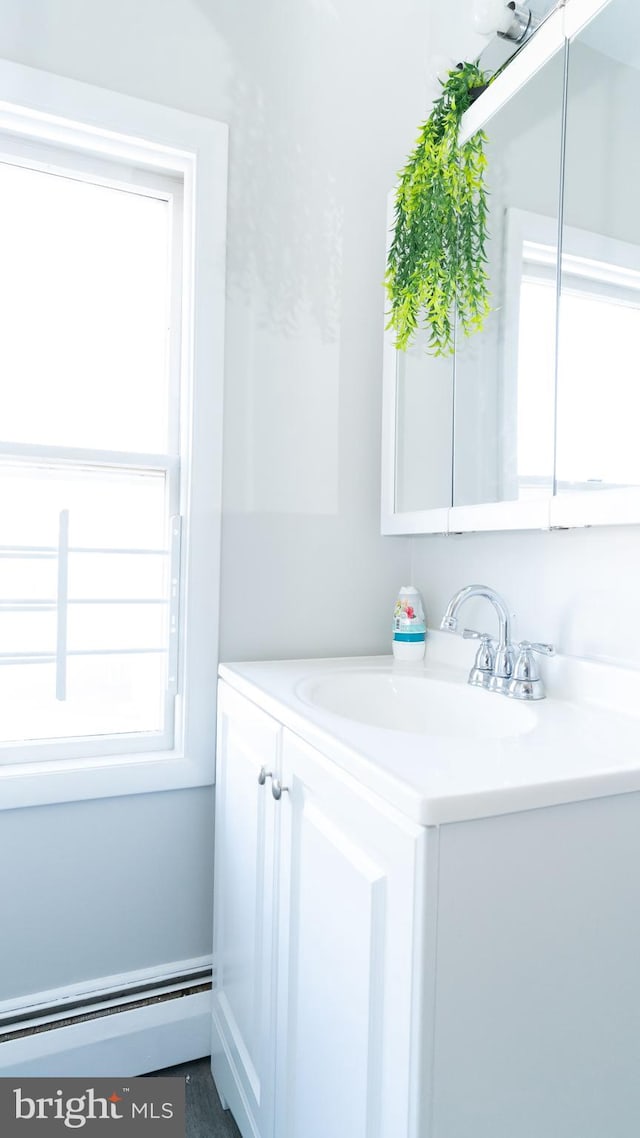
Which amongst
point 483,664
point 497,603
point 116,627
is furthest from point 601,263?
point 116,627

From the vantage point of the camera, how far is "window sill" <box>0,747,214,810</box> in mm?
1279

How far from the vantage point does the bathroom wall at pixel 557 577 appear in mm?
1012

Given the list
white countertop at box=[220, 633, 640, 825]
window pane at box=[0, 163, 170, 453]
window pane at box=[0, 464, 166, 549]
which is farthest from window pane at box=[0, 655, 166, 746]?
window pane at box=[0, 163, 170, 453]

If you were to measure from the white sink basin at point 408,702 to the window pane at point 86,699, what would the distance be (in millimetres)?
455

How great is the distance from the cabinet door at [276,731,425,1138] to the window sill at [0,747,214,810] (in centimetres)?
48

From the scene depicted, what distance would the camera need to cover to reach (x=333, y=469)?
61.1 inches

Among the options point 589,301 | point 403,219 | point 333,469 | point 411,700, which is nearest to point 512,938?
point 411,700

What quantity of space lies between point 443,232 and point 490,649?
83 cm

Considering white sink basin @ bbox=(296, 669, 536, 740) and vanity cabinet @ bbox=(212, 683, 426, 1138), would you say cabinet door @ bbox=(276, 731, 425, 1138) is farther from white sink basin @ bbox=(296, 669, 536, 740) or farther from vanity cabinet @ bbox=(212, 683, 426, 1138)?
white sink basin @ bbox=(296, 669, 536, 740)

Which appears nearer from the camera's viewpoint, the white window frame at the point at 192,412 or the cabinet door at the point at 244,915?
the cabinet door at the point at 244,915

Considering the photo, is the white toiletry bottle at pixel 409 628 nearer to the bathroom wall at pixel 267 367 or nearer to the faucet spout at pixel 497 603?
the bathroom wall at pixel 267 367

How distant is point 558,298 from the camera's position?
1000 mm

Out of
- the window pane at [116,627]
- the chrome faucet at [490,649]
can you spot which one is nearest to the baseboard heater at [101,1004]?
the window pane at [116,627]

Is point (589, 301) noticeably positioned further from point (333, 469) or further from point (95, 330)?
point (95, 330)
